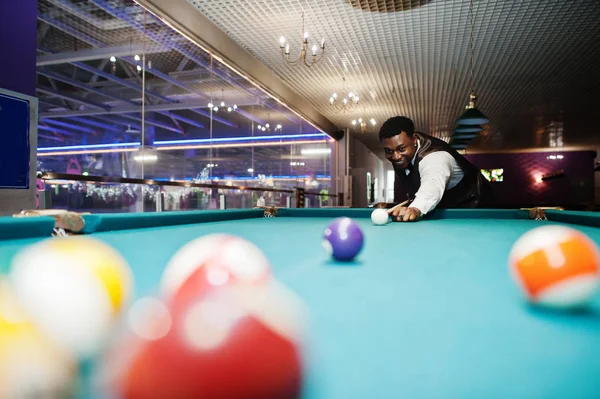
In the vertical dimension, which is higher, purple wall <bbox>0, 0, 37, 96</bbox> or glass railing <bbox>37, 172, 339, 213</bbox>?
purple wall <bbox>0, 0, 37, 96</bbox>

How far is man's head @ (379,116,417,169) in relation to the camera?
3.71 metres

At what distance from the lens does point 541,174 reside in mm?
18328

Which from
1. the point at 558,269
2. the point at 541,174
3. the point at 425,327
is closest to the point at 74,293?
the point at 425,327

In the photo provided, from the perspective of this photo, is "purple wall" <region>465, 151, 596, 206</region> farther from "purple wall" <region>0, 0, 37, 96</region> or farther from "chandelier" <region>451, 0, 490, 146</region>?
"purple wall" <region>0, 0, 37, 96</region>

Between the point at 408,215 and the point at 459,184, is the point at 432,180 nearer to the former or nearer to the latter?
the point at 408,215

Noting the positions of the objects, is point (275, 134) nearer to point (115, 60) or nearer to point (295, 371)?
point (115, 60)

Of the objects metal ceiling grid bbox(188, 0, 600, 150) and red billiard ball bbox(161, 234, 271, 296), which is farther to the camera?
metal ceiling grid bbox(188, 0, 600, 150)

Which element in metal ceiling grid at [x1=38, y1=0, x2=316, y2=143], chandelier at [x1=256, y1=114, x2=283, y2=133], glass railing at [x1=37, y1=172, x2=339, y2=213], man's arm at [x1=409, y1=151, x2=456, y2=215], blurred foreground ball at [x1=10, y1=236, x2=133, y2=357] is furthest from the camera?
chandelier at [x1=256, y1=114, x2=283, y2=133]

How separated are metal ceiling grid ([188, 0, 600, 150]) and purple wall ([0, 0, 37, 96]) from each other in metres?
2.37

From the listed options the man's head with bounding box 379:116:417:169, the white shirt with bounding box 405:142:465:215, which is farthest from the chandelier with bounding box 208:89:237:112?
the white shirt with bounding box 405:142:465:215

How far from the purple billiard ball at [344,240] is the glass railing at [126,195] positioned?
2850 mm

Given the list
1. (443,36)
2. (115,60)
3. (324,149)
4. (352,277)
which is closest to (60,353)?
(352,277)

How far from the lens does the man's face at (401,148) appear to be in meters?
3.72

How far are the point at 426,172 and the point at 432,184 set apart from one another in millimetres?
176
